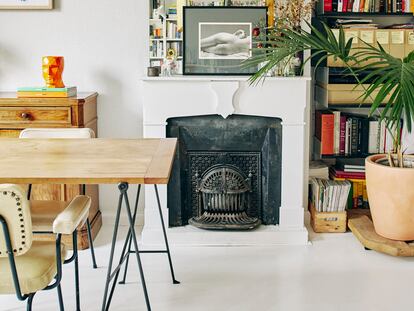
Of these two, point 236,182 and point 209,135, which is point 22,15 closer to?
point 209,135

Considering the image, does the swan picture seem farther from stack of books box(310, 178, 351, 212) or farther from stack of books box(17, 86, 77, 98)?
stack of books box(310, 178, 351, 212)

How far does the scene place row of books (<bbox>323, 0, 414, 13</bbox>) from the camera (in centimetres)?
489

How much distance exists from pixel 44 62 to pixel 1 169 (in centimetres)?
169

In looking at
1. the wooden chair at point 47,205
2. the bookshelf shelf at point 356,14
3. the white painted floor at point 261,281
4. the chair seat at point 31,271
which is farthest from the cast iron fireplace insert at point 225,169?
the chair seat at point 31,271

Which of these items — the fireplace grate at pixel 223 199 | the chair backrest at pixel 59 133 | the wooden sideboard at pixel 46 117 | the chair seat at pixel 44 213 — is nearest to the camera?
the chair seat at pixel 44 213

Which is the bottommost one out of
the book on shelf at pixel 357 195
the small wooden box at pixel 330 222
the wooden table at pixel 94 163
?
the small wooden box at pixel 330 222

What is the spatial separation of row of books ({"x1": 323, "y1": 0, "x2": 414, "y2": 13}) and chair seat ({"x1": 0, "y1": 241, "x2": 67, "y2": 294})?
9.69 ft

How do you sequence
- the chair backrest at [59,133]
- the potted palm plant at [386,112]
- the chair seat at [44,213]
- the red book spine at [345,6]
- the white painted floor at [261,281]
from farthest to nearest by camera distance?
1. the red book spine at [345,6]
2. the potted palm plant at [386,112]
3. the chair backrest at [59,133]
4. the white painted floor at [261,281]
5. the chair seat at [44,213]

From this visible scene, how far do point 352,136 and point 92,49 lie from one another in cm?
196

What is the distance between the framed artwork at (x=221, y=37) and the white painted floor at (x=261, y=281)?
3.99 feet

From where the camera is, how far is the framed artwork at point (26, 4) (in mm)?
4750

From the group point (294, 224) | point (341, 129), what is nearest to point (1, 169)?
point (294, 224)

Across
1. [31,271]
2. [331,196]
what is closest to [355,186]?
[331,196]

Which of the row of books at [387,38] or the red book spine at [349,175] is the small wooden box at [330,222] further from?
the row of books at [387,38]
